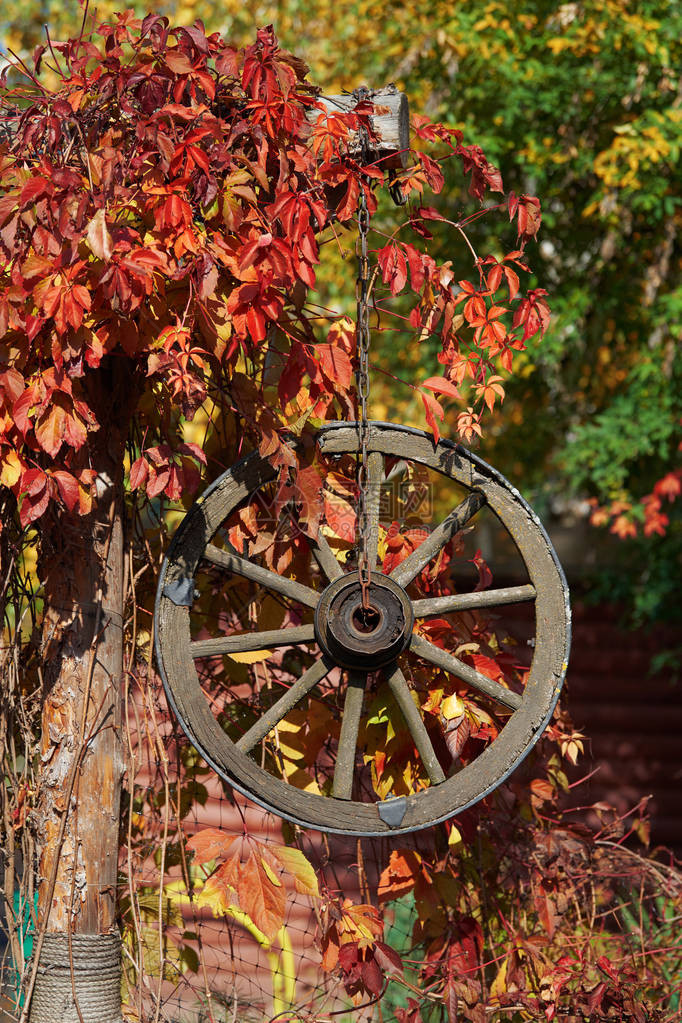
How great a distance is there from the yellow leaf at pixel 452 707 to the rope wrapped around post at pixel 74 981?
0.86 meters

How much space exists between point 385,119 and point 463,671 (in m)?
1.18

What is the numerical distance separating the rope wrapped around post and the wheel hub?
81cm

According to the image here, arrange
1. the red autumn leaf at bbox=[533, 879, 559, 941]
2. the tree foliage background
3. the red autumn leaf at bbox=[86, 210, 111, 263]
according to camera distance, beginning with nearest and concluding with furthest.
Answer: the red autumn leaf at bbox=[86, 210, 111, 263]
the red autumn leaf at bbox=[533, 879, 559, 941]
the tree foliage background

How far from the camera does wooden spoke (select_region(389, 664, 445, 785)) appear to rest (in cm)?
212

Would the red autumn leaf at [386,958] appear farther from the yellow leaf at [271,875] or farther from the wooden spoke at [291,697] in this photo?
the wooden spoke at [291,697]

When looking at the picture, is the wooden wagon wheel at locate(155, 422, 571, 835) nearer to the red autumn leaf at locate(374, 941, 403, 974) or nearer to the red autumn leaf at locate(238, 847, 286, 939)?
the red autumn leaf at locate(238, 847, 286, 939)

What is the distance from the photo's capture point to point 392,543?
236 centimetres

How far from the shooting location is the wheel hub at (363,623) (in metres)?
2.05

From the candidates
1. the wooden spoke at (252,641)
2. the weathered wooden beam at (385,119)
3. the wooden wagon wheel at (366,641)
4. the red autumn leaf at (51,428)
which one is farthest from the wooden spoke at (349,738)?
the weathered wooden beam at (385,119)

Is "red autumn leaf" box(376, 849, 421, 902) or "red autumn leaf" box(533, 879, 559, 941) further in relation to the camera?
"red autumn leaf" box(533, 879, 559, 941)

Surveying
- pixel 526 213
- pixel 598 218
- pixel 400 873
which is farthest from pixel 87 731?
pixel 598 218

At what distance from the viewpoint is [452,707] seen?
221cm

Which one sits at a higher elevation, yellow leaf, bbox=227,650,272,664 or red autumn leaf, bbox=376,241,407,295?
red autumn leaf, bbox=376,241,407,295

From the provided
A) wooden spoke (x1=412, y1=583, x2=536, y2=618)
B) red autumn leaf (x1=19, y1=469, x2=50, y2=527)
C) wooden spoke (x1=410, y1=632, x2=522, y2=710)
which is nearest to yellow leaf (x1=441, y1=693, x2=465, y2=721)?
wooden spoke (x1=410, y1=632, x2=522, y2=710)
